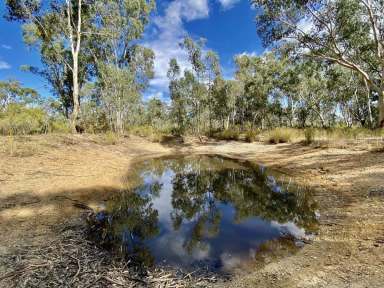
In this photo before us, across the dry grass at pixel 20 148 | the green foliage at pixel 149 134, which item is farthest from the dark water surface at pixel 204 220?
the green foliage at pixel 149 134

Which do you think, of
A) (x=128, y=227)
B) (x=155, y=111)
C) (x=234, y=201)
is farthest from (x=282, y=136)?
(x=155, y=111)

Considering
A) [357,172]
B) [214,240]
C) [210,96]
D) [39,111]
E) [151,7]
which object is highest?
[151,7]

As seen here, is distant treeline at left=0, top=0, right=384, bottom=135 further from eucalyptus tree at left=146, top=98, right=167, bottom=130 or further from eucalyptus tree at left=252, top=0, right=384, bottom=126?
eucalyptus tree at left=146, top=98, right=167, bottom=130

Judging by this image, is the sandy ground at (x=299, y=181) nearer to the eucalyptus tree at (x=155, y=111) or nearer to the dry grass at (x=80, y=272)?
the dry grass at (x=80, y=272)

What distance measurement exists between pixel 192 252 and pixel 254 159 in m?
9.37

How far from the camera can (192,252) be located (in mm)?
3508

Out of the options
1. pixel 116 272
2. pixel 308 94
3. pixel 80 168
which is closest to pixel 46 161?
pixel 80 168

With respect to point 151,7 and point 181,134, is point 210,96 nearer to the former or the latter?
point 181,134

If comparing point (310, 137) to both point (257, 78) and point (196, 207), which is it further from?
point (257, 78)

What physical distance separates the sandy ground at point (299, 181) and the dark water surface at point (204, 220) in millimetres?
442

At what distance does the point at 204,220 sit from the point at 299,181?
382 centimetres

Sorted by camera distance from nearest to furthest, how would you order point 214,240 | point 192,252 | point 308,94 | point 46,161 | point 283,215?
point 192,252
point 214,240
point 283,215
point 46,161
point 308,94

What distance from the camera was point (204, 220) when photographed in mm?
4883

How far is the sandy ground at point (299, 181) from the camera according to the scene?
277 cm
